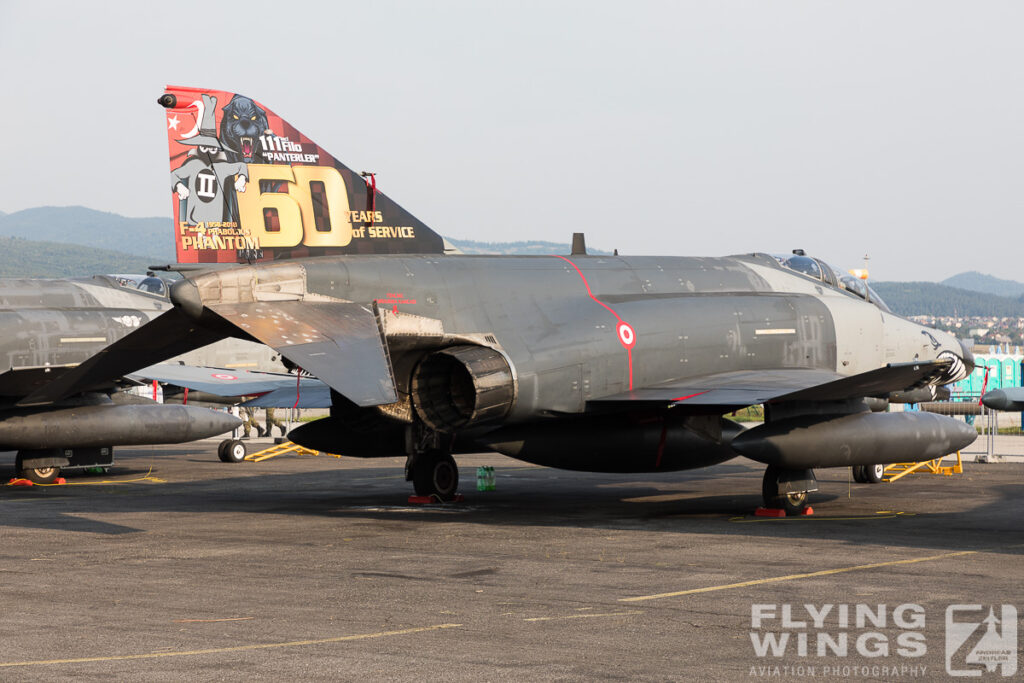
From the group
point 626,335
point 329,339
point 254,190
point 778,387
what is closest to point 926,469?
point 778,387

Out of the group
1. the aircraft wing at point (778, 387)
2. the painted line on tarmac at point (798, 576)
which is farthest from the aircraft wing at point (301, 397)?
the painted line on tarmac at point (798, 576)

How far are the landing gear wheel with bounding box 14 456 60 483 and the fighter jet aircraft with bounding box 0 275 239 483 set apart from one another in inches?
0.7

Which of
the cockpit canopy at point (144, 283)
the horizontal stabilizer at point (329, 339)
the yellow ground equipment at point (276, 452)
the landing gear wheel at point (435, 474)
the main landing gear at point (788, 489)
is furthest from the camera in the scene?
the yellow ground equipment at point (276, 452)

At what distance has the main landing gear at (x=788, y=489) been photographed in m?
16.1

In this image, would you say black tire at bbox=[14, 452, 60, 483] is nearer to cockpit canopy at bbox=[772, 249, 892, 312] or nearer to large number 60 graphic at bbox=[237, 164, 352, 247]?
large number 60 graphic at bbox=[237, 164, 352, 247]

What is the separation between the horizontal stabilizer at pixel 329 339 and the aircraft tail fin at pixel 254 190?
1.32 metres

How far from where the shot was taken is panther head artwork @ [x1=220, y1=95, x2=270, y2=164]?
15469 millimetres

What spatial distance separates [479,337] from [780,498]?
4635 mm

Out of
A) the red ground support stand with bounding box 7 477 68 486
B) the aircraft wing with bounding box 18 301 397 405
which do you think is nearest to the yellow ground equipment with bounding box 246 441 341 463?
the red ground support stand with bounding box 7 477 68 486

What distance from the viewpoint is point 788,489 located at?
16.1 m

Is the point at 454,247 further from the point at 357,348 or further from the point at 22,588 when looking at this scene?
the point at 22,588

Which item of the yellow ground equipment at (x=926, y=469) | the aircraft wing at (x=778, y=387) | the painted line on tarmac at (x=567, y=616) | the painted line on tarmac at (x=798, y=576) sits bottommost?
the yellow ground equipment at (x=926, y=469)

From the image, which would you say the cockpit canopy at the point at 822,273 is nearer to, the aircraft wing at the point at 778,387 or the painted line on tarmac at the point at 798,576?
the aircraft wing at the point at 778,387

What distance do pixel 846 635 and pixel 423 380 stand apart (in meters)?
8.17
